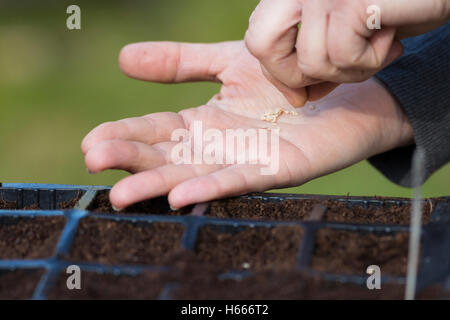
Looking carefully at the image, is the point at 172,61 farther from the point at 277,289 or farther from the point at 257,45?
the point at 277,289

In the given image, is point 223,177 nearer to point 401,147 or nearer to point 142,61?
point 142,61

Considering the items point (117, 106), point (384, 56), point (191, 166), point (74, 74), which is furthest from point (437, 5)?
point (74, 74)

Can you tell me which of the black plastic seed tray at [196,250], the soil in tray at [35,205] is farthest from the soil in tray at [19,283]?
the soil in tray at [35,205]

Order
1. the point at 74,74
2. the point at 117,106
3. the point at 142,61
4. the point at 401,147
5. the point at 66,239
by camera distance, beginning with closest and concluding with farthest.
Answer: the point at 66,239 → the point at 142,61 → the point at 401,147 → the point at 117,106 → the point at 74,74

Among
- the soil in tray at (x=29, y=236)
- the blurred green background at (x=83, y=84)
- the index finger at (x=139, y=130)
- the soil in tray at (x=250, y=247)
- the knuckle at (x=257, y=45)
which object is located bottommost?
the soil in tray at (x=250, y=247)

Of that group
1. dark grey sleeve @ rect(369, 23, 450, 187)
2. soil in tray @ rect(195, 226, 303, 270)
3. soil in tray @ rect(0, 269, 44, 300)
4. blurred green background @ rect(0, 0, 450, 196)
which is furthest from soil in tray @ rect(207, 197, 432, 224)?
blurred green background @ rect(0, 0, 450, 196)

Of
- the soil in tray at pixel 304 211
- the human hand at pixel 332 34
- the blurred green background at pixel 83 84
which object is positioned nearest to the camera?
the human hand at pixel 332 34

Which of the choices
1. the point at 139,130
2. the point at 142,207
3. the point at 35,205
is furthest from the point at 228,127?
the point at 35,205

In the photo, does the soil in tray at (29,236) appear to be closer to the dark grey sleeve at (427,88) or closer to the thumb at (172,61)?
the thumb at (172,61)
